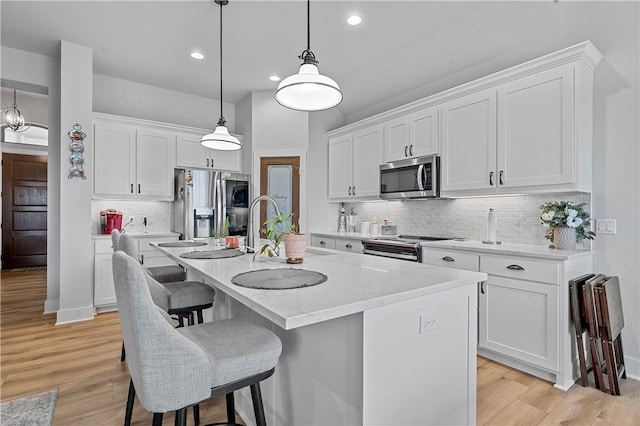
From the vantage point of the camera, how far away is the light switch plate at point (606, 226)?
2.56 meters

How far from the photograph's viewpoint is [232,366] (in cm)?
118

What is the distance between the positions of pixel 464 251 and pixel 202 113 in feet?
14.0

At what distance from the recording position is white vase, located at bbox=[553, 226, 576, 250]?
2.55m

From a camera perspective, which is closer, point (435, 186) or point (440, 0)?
point (440, 0)

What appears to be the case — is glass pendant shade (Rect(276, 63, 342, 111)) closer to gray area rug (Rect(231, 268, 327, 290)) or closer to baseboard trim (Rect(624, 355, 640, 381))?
gray area rug (Rect(231, 268, 327, 290))

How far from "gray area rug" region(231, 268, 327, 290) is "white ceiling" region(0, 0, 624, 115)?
2.37 metres

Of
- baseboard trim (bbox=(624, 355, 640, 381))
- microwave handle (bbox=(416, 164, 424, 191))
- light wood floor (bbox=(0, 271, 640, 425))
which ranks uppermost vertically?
microwave handle (bbox=(416, 164, 424, 191))

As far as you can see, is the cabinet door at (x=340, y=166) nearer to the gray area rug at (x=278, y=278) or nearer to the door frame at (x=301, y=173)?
the door frame at (x=301, y=173)

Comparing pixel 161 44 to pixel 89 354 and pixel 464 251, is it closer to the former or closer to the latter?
pixel 89 354

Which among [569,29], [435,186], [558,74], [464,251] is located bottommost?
[464,251]

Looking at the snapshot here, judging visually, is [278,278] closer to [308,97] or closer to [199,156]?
[308,97]

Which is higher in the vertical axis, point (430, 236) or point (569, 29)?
point (569, 29)

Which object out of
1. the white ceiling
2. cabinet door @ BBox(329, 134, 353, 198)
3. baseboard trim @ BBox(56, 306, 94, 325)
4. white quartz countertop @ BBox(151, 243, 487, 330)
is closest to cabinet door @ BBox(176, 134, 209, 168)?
the white ceiling

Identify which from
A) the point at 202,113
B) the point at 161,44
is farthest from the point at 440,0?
the point at 202,113
